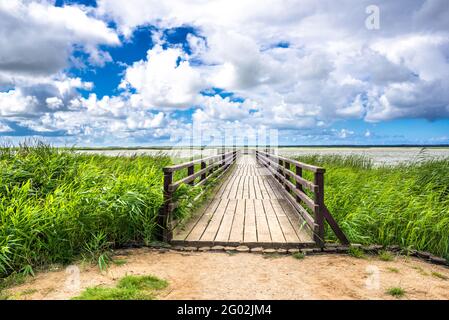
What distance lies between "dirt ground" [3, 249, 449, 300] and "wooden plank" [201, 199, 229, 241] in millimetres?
543

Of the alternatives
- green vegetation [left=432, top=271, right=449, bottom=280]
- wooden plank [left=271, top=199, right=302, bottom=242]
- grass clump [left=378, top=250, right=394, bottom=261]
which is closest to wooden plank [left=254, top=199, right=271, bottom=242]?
wooden plank [left=271, top=199, right=302, bottom=242]

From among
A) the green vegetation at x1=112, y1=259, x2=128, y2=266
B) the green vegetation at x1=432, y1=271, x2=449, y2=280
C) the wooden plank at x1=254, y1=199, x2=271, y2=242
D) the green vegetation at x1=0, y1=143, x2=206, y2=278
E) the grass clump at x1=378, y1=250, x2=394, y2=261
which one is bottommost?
the green vegetation at x1=432, y1=271, x2=449, y2=280

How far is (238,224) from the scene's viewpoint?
626cm

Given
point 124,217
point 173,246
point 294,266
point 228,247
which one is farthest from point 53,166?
point 294,266

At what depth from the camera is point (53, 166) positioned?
7.23 m

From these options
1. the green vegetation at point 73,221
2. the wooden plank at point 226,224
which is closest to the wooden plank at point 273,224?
the wooden plank at point 226,224

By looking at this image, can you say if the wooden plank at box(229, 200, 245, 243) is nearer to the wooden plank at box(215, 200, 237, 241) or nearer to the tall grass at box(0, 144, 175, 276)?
the wooden plank at box(215, 200, 237, 241)

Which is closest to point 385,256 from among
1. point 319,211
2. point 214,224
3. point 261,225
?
point 319,211

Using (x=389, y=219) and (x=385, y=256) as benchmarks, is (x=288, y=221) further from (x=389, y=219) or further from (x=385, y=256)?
(x=385, y=256)

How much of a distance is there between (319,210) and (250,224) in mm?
1462

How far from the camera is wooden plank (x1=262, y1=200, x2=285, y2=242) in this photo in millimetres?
5408

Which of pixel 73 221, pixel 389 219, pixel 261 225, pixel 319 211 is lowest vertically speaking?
pixel 261 225
